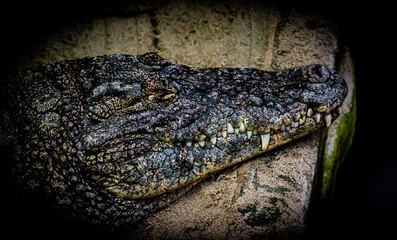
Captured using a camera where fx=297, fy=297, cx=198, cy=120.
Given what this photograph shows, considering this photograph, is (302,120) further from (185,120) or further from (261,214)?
(185,120)

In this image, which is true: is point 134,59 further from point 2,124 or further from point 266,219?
point 266,219

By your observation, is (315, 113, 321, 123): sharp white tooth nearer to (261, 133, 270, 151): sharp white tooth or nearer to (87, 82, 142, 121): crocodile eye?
(261, 133, 270, 151): sharp white tooth

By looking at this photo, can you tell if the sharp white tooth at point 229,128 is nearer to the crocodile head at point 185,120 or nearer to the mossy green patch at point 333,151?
the crocodile head at point 185,120

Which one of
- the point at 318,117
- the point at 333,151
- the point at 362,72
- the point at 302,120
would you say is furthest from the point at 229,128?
the point at 362,72

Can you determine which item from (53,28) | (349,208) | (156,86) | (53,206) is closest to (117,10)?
(53,28)

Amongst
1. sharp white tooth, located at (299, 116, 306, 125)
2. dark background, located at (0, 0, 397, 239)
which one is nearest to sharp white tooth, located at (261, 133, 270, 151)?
sharp white tooth, located at (299, 116, 306, 125)

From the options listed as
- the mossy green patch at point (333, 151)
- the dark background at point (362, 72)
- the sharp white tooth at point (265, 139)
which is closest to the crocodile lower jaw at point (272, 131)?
the sharp white tooth at point (265, 139)
